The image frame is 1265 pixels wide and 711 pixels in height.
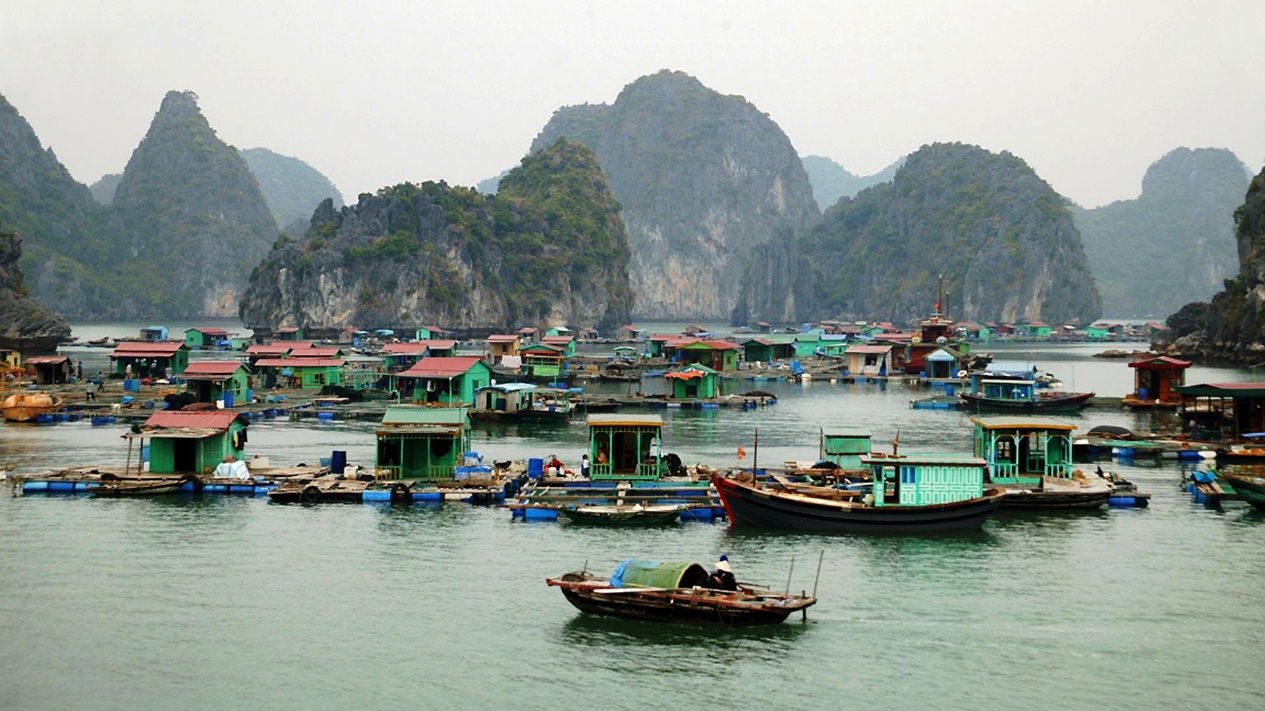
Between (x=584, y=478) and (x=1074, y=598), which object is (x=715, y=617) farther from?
(x=584, y=478)

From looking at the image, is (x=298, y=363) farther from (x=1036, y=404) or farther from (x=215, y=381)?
(x=1036, y=404)

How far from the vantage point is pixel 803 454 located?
5122 centimetres

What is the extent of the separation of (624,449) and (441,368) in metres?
28.2

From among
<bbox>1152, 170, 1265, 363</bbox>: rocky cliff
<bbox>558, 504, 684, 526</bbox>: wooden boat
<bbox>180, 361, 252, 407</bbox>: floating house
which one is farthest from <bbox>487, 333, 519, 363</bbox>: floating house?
<bbox>558, 504, 684, 526</bbox>: wooden boat

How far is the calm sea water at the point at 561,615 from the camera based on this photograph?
2234cm

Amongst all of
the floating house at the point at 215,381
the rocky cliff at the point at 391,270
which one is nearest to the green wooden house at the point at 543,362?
the floating house at the point at 215,381

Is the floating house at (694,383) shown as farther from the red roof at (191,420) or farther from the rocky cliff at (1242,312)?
the rocky cliff at (1242,312)

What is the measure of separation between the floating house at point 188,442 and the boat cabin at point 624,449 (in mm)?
12826

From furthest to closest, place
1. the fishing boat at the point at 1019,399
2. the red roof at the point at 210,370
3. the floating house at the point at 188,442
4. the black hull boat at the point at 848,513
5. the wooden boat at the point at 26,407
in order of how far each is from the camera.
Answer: the fishing boat at the point at 1019,399 < the red roof at the point at 210,370 < the wooden boat at the point at 26,407 < the floating house at the point at 188,442 < the black hull boat at the point at 848,513

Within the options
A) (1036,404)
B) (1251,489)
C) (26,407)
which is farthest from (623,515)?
(1036,404)

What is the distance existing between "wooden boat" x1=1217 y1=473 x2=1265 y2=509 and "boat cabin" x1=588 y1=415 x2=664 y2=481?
58.4ft

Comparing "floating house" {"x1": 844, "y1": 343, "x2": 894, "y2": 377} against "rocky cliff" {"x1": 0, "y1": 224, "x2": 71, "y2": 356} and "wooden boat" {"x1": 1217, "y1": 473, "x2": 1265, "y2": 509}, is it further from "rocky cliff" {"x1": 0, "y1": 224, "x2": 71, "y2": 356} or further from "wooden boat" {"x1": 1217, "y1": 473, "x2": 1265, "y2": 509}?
"rocky cliff" {"x1": 0, "y1": 224, "x2": 71, "y2": 356}

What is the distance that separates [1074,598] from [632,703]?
12.0 meters

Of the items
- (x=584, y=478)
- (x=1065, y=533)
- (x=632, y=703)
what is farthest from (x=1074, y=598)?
(x=584, y=478)
